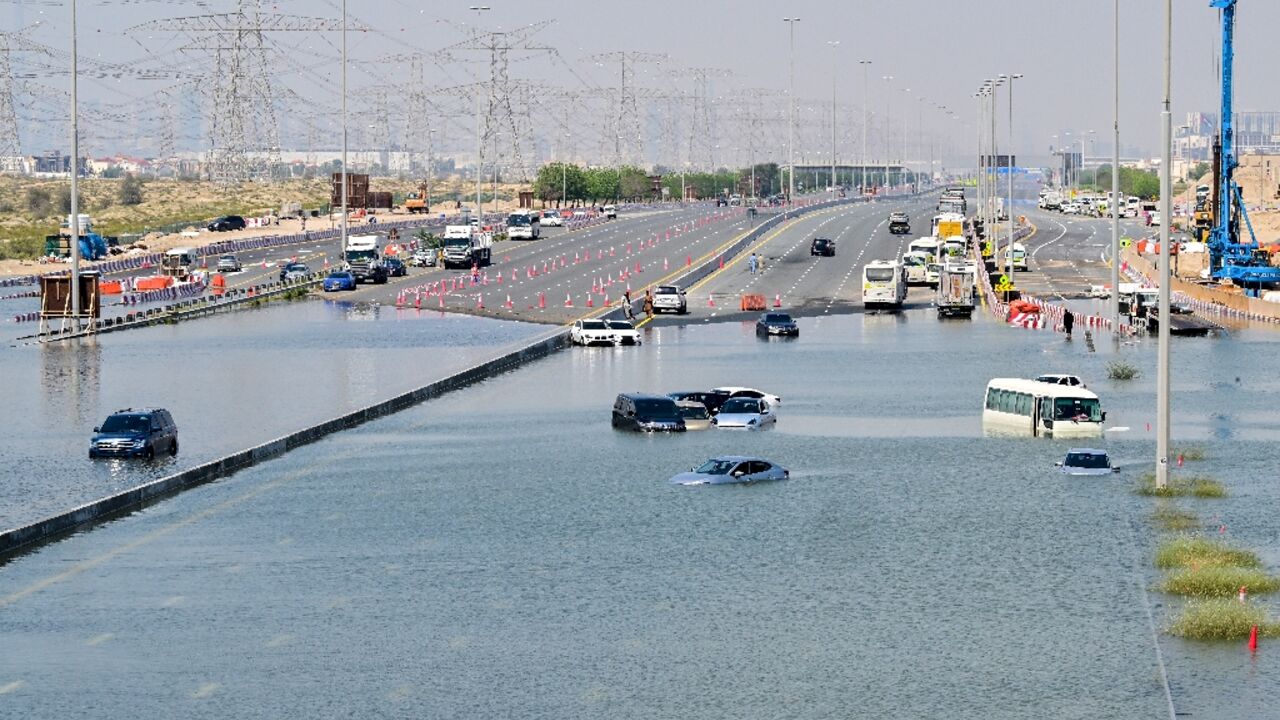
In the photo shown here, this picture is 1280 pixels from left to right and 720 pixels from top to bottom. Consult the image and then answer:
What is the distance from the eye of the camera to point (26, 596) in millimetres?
45031

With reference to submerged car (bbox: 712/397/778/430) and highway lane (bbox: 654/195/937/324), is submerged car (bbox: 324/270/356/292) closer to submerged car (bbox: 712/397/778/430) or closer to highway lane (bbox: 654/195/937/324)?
highway lane (bbox: 654/195/937/324)

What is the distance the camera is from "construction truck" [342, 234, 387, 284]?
468 feet

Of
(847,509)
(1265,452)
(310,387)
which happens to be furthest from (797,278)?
(847,509)

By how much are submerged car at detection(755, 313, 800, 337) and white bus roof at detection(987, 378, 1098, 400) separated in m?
35.3

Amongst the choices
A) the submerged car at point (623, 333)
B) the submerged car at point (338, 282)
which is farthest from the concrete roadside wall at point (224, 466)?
the submerged car at point (338, 282)

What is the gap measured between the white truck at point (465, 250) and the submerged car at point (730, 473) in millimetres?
87044

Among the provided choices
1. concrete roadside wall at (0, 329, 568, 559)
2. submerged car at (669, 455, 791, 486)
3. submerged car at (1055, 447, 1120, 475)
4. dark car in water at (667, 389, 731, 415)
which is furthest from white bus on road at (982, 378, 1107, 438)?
concrete roadside wall at (0, 329, 568, 559)

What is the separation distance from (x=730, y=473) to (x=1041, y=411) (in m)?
15.9

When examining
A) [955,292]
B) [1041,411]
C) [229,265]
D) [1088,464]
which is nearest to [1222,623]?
[1088,464]

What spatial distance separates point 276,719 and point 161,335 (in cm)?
7905

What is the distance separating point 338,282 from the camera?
13788cm

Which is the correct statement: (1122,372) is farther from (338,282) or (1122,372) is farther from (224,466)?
(338,282)

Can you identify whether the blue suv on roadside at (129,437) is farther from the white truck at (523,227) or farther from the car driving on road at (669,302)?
the white truck at (523,227)

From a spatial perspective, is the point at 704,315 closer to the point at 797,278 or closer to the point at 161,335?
the point at 797,278
